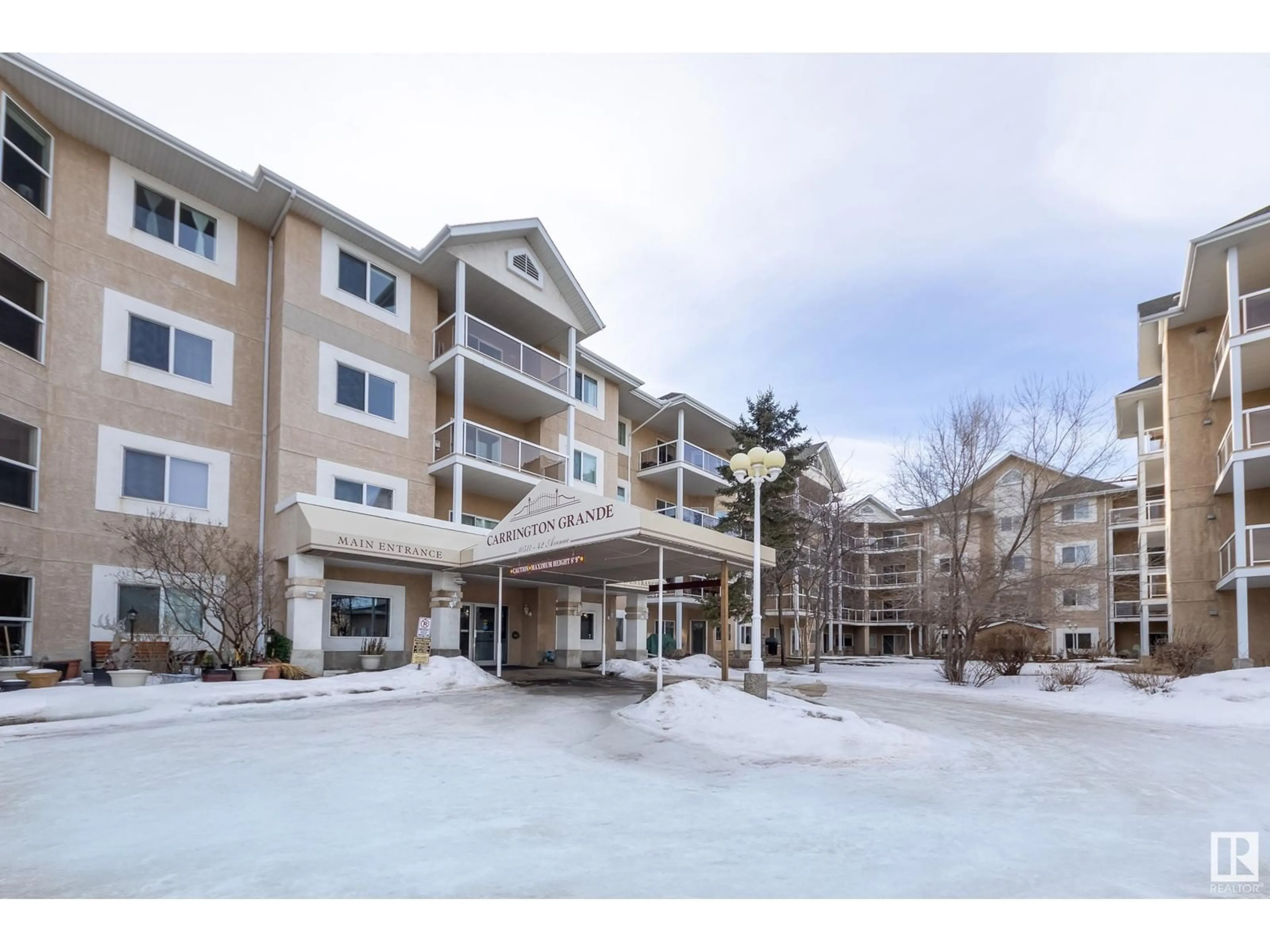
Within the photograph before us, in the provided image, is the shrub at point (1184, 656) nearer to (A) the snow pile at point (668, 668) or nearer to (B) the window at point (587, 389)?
(A) the snow pile at point (668, 668)

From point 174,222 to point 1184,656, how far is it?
28388 millimetres

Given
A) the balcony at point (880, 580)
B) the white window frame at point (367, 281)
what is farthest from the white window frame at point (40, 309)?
the balcony at point (880, 580)

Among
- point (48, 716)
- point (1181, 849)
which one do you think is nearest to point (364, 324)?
point (48, 716)

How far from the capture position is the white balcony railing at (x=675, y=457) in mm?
36125

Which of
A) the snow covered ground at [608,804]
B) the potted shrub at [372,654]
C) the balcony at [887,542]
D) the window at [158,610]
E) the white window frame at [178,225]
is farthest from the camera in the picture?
the balcony at [887,542]

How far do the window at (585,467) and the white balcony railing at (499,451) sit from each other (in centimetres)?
194

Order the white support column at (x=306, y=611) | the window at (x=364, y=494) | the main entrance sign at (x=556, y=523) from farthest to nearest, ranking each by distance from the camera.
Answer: the window at (x=364, y=494) → the white support column at (x=306, y=611) → the main entrance sign at (x=556, y=523)

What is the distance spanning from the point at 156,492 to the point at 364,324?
717 centimetres

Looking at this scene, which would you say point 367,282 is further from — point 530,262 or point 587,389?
point 587,389

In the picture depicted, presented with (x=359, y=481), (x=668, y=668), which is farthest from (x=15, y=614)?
(x=668, y=668)

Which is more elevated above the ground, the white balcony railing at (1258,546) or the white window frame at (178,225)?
the white window frame at (178,225)

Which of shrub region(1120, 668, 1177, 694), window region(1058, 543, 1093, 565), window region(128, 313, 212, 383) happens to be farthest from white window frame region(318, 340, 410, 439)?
window region(1058, 543, 1093, 565)

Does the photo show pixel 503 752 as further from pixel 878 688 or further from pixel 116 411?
pixel 878 688

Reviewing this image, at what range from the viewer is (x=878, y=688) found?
22.4m
